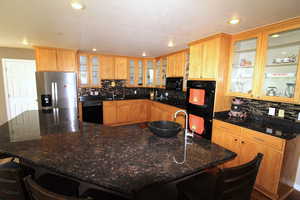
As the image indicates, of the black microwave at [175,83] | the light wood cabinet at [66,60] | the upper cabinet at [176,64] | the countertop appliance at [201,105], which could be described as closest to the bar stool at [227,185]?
the countertop appliance at [201,105]

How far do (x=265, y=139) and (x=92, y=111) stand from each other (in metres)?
4.00

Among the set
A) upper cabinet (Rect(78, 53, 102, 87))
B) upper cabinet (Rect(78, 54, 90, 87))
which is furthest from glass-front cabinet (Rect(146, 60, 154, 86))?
upper cabinet (Rect(78, 54, 90, 87))

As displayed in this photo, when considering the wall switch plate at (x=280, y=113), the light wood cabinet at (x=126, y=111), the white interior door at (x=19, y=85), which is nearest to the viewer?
the wall switch plate at (x=280, y=113)

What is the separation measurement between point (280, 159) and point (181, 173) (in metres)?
1.58

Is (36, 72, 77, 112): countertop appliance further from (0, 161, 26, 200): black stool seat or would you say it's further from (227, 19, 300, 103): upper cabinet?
(227, 19, 300, 103): upper cabinet

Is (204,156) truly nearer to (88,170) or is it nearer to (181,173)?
(181,173)

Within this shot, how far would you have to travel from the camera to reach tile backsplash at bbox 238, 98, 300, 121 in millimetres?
2061

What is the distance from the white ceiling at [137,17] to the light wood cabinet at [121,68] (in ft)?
6.92

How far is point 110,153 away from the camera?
123 centimetres

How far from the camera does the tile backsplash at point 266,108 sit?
2061mm

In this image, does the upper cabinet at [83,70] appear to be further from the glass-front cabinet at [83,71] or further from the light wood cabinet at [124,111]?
the light wood cabinet at [124,111]

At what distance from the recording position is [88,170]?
0.99 metres

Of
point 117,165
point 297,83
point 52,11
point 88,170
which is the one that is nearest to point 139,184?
point 117,165

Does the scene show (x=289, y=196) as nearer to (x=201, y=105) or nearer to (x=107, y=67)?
(x=201, y=105)
